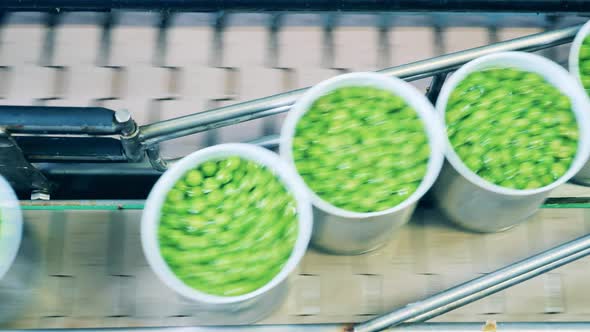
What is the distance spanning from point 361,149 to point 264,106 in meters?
0.23

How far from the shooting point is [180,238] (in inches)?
38.2

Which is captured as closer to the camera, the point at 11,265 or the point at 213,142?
the point at 11,265

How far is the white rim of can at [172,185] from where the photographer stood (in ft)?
2.99

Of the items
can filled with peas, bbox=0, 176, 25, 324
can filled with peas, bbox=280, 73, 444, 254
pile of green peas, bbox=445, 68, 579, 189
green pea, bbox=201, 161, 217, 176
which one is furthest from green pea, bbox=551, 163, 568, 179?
can filled with peas, bbox=0, 176, 25, 324

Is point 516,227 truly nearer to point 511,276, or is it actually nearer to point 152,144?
point 511,276

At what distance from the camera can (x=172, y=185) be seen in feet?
3.25

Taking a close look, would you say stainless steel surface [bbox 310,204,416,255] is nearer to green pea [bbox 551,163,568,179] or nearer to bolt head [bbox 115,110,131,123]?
green pea [bbox 551,163,568,179]

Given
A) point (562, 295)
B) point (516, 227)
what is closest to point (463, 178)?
point (516, 227)

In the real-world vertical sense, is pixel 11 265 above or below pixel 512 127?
below

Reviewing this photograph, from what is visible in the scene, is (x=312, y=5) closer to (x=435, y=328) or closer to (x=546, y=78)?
(x=546, y=78)

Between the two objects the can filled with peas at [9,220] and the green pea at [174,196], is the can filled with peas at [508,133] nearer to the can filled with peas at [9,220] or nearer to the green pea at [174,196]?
the green pea at [174,196]

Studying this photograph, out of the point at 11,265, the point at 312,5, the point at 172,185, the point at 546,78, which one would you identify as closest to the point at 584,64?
the point at 546,78

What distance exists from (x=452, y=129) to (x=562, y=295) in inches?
20.2

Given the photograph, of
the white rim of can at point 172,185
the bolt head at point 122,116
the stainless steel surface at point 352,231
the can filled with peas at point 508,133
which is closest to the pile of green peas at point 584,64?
the can filled with peas at point 508,133
